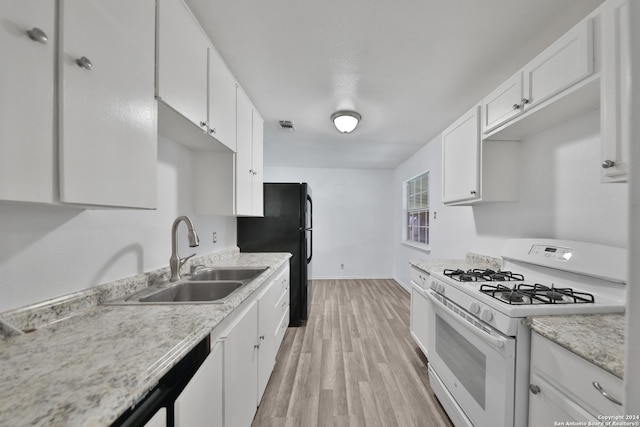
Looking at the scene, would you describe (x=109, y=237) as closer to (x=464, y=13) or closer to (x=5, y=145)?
(x=5, y=145)

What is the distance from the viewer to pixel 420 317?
2.14 meters

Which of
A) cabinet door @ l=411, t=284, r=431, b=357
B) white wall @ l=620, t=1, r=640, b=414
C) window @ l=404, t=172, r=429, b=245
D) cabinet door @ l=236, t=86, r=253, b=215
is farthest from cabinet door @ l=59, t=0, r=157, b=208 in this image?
window @ l=404, t=172, r=429, b=245

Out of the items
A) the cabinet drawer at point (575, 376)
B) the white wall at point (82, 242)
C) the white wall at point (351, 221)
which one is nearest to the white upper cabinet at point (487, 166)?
the cabinet drawer at point (575, 376)

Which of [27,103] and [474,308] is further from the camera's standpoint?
[474,308]

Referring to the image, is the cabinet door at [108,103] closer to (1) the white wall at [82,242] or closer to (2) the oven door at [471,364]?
(1) the white wall at [82,242]

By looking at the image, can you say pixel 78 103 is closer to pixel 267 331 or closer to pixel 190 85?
pixel 190 85

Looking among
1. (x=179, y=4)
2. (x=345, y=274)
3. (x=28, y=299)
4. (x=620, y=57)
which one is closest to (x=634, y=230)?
(x=620, y=57)

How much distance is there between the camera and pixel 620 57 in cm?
94

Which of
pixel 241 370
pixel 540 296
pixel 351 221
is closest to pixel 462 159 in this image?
pixel 540 296

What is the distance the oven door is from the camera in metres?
1.05

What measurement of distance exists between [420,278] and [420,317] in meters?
0.35

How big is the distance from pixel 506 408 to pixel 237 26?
2.33m

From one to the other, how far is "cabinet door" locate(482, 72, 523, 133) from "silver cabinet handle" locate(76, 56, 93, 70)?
6.77ft

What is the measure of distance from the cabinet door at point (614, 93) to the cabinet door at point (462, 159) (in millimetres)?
884
